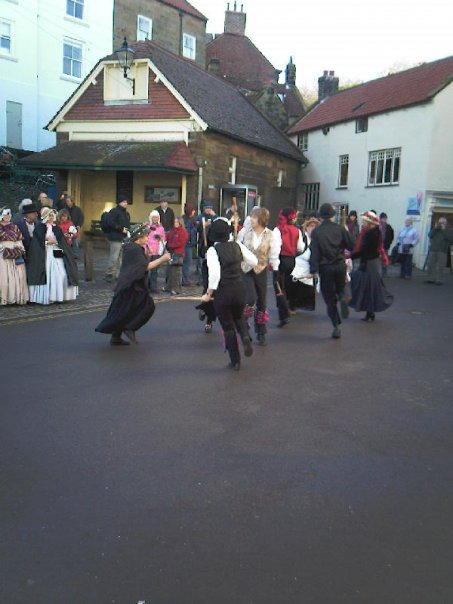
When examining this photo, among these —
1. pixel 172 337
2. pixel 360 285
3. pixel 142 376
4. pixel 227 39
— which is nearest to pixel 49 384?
pixel 142 376

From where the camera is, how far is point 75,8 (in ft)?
111

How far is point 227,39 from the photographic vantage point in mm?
50500

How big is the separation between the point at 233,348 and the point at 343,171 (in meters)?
25.9

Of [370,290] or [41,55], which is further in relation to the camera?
[41,55]

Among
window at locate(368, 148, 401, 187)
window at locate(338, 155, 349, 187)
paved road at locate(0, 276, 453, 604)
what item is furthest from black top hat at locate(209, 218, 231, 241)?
window at locate(338, 155, 349, 187)

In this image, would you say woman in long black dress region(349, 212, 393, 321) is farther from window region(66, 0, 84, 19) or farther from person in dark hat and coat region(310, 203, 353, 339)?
window region(66, 0, 84, 19)

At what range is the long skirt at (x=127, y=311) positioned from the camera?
816cm

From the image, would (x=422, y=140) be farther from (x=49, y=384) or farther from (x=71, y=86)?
(x=49, y=384)

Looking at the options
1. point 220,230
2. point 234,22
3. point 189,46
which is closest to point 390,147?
point 189,46

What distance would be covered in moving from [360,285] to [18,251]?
20.0ft

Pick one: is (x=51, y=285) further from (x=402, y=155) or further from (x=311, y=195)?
(x=311, y=195)

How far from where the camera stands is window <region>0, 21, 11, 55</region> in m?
30.7

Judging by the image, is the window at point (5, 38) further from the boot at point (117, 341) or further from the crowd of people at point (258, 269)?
the boot at point (117, 341)

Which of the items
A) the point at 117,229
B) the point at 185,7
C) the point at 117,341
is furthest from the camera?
the point at 185,7
